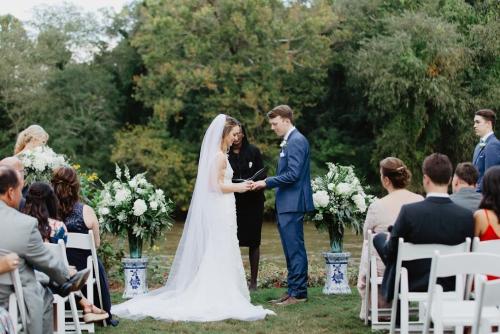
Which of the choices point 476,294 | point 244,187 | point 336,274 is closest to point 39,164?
point 244,187

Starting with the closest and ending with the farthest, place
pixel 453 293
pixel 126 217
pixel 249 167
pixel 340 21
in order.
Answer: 1. pixel 453 293
2. pixel 126 217
3. pixel 249 167
4. pixel 340 21

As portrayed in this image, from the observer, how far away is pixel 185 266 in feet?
24.5

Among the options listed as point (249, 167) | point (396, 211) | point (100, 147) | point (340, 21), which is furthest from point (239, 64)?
point (396, 211)

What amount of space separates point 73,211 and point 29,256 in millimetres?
1803

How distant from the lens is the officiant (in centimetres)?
846

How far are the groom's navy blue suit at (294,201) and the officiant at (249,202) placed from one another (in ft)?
2.69

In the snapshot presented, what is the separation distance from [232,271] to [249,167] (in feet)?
5.32

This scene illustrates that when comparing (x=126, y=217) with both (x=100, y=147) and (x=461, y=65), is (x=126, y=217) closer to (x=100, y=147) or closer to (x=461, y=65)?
(x=461, y=65)

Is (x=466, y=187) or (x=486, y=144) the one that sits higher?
(x=486, y=144)

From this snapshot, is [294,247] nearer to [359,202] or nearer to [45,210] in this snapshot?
[359,202]

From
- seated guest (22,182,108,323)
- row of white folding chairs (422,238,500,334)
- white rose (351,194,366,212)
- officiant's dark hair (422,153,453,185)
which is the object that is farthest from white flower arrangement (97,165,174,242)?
row of white folding chairs (422,238,500,334)

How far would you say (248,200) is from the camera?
28.0 feet

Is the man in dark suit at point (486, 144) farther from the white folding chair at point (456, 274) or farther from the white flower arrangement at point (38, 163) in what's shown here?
the white flower arrangement at point (38, 163)

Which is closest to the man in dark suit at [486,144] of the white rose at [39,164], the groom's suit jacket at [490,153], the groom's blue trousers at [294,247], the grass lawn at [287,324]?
the groom's suit jacket at [490,153]
